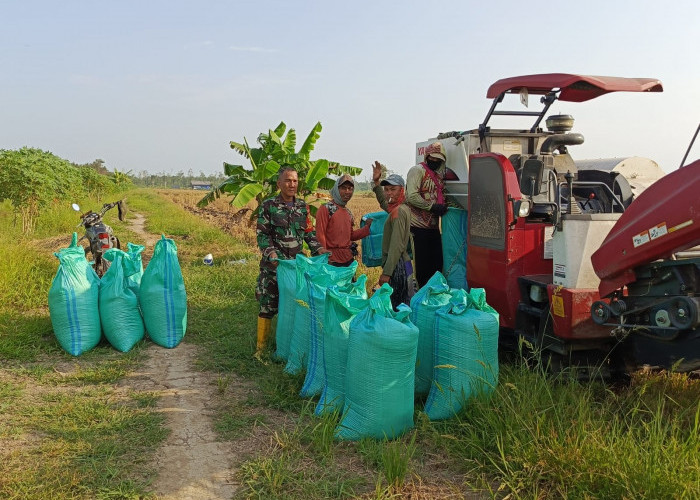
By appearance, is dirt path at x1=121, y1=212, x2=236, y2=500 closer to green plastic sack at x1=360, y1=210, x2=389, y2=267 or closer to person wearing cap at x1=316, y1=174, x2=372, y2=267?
person wearing cap at x1=316, y1=174, x2=372, y2=267

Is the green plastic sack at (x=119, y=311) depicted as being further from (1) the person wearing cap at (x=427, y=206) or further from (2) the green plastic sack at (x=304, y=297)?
(1) the person wearing cap at (x=427, y=206)

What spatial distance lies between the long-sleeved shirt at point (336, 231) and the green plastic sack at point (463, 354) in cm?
192

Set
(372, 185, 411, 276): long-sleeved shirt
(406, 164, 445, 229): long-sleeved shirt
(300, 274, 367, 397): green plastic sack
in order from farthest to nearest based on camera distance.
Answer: (406, 164, 445, 229): long-sleeved shirt → (372, 185, 411, 276): long-sleeved shirt → (300, 274, 367, 397): green plastic sack

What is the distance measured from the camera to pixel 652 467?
7.96 feet

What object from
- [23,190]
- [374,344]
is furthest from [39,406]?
[23,190]

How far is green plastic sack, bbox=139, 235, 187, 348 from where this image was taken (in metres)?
5.25

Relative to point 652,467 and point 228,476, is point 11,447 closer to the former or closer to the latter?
point 228,476

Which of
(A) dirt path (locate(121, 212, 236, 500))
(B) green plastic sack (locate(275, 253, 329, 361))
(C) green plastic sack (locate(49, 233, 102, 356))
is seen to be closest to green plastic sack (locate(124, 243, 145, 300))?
(C) green plastic sack (locate(49, 233, 102, 356))

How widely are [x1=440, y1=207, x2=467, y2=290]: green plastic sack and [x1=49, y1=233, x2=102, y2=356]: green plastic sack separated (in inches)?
129

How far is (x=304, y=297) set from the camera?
4.21 meters

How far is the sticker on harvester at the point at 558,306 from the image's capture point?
3400mm

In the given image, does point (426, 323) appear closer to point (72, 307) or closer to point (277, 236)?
point (277, 236)

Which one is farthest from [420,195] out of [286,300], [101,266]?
[101,266]

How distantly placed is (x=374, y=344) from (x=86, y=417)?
2009 mm
